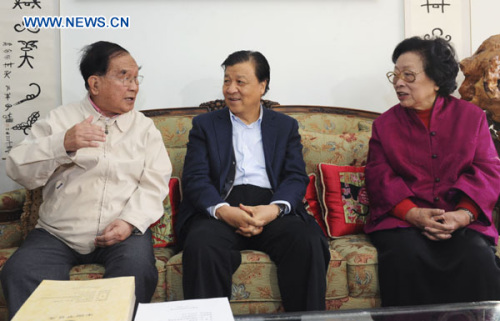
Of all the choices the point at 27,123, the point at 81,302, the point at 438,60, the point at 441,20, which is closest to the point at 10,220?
the point at 27,123

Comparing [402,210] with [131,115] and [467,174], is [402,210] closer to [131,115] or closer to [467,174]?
[467,174]

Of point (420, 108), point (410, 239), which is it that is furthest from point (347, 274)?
point (420, 108)

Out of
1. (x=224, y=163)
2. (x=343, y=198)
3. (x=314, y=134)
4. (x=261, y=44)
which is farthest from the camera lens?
(x=261, y=44)

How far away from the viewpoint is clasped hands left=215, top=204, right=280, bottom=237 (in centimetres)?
179

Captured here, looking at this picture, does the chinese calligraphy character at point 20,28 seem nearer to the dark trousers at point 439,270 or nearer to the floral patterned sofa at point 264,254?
the floral patterned sofa at point 264,254

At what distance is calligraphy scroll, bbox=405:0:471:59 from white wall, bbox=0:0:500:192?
0.19 feet

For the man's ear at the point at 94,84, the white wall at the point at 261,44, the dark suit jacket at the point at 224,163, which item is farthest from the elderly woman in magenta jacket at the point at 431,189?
the man's ear at the point at 94,84

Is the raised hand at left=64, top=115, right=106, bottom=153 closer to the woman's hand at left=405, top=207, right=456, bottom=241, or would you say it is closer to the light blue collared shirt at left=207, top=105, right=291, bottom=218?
the light blue collared shirt at left=207, top=105, right=291, bottom=218

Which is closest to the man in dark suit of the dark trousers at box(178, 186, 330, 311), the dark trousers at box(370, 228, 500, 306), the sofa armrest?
the dark trousers at box(178, 186, 330, 311)

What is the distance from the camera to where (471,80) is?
2453 mm

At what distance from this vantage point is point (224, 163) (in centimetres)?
201

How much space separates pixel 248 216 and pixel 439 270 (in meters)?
0.74

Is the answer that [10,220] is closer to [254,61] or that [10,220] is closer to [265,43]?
[254,61]

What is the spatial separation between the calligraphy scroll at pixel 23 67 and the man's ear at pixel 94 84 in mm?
776
